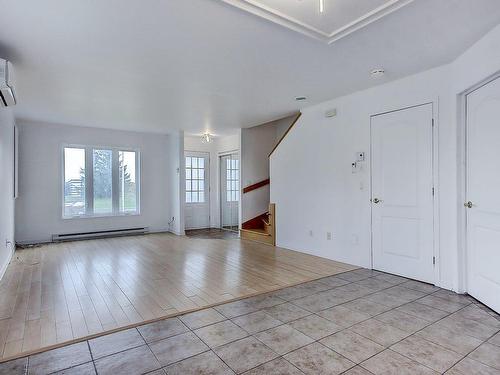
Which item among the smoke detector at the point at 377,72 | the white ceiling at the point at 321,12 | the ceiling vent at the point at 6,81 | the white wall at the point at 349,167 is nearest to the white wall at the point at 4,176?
the ceiling vent at the point at 6,81

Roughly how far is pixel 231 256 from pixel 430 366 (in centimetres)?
349

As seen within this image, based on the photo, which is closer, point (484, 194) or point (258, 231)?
point (484, 194)

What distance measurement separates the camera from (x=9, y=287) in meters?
3.60

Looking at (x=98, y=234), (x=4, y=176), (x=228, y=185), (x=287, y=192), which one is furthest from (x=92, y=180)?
(x=287, y=192)

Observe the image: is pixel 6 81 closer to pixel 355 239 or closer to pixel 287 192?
pixel 287 192

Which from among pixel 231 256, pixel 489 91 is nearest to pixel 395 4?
pixel 489 91

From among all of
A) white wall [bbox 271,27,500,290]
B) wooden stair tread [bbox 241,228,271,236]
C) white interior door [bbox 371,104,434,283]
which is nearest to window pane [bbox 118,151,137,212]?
wooden stair tread [bbox 241,228,271,236]

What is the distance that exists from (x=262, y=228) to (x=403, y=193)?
3738 mm

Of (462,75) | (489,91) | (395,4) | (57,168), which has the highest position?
(395,4)

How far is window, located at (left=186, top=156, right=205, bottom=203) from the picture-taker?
8359 mm

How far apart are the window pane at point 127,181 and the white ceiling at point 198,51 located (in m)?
2.46

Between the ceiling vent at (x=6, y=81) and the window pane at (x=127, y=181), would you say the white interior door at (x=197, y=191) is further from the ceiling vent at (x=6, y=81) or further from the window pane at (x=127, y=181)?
the ceiling vent at (x=6, y=81)

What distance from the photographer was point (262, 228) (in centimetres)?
714

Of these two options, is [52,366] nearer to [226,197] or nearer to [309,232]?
[309,232]
